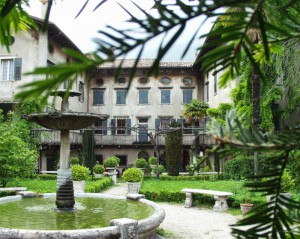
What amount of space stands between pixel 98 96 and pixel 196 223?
20756 mm

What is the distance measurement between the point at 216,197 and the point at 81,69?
35.5 ft

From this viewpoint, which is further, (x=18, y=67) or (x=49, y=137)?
(x=49, y=137)

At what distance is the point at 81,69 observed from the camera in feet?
1.18

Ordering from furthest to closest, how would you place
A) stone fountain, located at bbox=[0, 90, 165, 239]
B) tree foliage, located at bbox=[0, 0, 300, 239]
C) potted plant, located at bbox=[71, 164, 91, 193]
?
potted plant, located at bbox=[71, 164, 91, 193]
stone fountain, located at bbox=[0, 90, 165, 239]
tree foliage, located at bbox=[0, 0, 300, 239]

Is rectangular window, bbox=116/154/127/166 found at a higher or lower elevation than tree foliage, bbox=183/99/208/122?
lower

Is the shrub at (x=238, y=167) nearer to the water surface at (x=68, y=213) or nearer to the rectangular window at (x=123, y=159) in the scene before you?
the water surface at (x=68, y=213)

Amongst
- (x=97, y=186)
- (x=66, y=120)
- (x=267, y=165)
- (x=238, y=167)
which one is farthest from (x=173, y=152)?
(x=267, y=165)

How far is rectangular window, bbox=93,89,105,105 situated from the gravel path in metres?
18.0

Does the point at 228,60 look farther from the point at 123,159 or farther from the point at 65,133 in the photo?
the point at 123,159

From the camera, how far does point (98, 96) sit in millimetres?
28672

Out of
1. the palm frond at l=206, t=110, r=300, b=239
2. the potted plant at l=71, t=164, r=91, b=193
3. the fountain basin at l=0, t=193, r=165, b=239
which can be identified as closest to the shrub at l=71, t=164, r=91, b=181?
the potted plant at l=71, t=164, r=91, b=193

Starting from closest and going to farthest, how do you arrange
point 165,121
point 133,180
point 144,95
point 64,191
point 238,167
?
point 64,191 → point 133,180 → point 238,167 → point 165,121 → point 144,95

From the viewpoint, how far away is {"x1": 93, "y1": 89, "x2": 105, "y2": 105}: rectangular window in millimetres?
28578

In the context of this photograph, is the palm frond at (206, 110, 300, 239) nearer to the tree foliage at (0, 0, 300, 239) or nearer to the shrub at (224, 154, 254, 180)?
the tree foliage at (0, 0, 300, 239)
